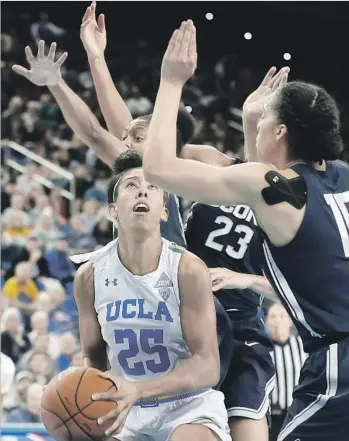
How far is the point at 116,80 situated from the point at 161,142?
13.4 m

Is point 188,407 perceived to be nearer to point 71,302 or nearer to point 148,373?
point 148,373

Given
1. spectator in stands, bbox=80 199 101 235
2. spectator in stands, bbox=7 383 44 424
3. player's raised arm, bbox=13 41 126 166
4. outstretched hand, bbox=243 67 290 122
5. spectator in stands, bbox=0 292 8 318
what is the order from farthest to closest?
1. spectator in stands, bbox=80 199 101 235
2. spectator in stands, bbox=0 292 8 318
3. spectator in stands, bbox=7 383 44 424
4. player's raised arm, bbox=13 41 126 166
5. outstretched hand, bbox=243 67 290 122

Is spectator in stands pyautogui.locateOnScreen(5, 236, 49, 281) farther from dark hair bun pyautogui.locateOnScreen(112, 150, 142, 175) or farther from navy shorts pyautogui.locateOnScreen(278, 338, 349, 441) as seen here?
navy shorts pyautogui.locateOnScreen(278, 338, 349, 441)

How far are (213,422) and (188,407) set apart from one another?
121mm

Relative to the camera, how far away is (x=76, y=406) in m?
3.43

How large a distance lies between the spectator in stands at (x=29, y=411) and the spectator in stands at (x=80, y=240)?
362 centimetres

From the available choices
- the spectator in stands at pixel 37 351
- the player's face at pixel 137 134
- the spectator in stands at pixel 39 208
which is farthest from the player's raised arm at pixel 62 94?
the spectator in stands at pixel 39 208

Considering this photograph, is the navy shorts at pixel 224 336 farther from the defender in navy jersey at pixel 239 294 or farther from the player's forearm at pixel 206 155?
the player's forearm at pixel 206 155

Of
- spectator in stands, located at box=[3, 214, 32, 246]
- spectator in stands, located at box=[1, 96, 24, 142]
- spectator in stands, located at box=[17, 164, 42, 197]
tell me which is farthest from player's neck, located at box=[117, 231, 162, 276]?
spectator in stands, located at box=[1, 96, 24, 142]

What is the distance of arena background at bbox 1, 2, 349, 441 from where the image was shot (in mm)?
11539

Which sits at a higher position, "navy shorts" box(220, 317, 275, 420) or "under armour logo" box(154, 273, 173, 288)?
"under armour logo" box(154, 273, 173, 288)

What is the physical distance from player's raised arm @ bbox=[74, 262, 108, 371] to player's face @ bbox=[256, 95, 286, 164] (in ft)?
3.56

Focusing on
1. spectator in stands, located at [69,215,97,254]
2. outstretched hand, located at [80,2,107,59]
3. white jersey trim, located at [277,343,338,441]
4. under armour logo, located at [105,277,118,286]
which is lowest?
spectator in stands, located at [69,215,97,254]

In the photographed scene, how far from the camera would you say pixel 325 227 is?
10.0 ft
